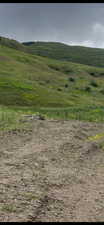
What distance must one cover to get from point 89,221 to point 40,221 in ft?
3.45

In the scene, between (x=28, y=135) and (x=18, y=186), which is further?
(x=28, y=135)

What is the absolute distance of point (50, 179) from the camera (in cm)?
1102

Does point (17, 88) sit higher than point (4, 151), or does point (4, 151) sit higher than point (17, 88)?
point (4, 151)

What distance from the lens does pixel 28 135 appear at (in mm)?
19672

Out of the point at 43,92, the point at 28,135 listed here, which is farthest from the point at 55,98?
the point at 28,135

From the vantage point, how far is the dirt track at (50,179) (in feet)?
26.3

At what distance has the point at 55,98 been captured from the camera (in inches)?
2092

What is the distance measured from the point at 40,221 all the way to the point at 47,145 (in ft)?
30.7

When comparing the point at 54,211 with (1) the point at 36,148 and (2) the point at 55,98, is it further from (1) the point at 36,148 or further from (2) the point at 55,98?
(2) the point at 55,98

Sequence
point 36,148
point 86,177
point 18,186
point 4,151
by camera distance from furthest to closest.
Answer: point 36,148
point 4,151
point 86,177
point 18,186

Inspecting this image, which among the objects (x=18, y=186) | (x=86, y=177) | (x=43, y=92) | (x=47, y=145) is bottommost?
(x=43, y=92)

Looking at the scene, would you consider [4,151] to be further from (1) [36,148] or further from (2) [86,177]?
(2) [86,177]

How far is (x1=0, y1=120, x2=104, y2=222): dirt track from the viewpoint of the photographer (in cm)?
803

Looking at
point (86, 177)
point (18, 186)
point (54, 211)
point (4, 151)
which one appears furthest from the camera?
point (4, 151)
